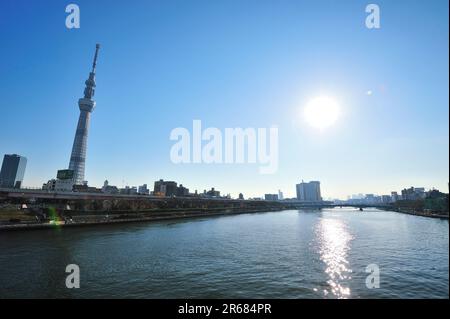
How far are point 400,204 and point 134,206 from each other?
200535mm

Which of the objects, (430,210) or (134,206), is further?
(430,210)

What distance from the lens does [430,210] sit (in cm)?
12862

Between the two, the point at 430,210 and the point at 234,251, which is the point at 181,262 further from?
the point at 430,210

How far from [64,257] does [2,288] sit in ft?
38.3

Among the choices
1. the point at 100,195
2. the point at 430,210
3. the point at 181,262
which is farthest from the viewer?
the point at 430,210

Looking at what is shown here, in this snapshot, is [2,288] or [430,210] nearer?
[2,288]

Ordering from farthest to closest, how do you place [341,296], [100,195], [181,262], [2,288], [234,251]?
[100,195] < [234,251] < [181,262] < [2,288] < [341,296]

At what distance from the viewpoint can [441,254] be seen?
1393 inches
